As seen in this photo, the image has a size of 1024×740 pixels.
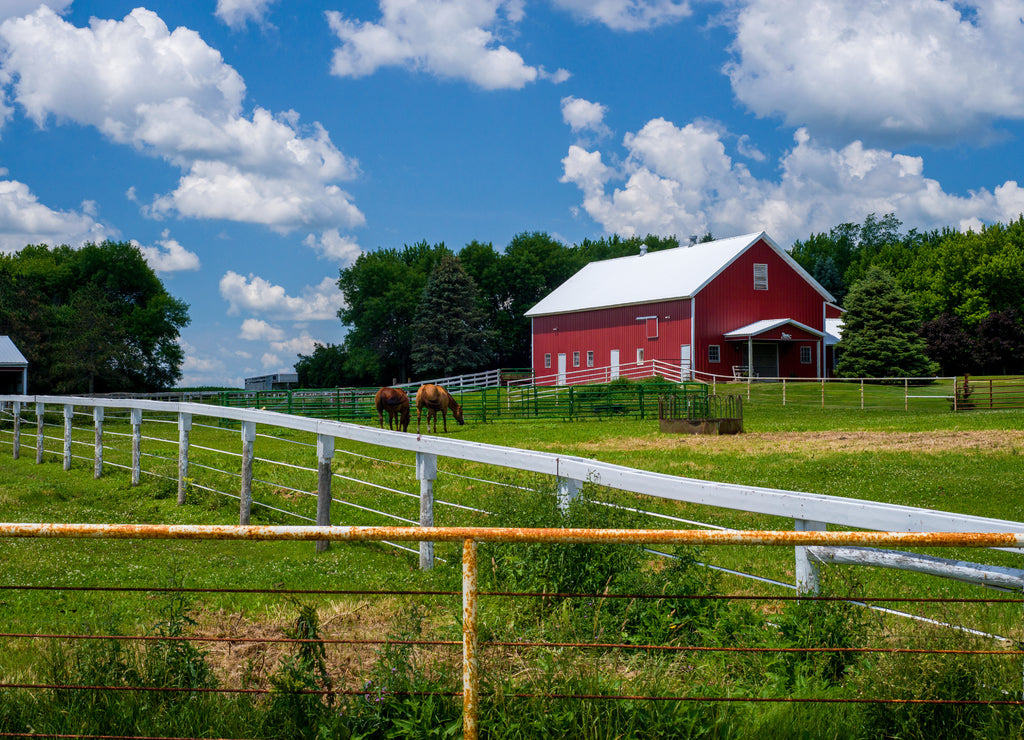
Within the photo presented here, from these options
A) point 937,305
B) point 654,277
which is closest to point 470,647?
point 654,277

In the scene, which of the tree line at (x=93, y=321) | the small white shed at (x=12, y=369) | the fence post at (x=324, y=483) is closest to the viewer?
the fence post at (x=324, y=483)

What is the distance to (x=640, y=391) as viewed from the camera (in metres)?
33.0

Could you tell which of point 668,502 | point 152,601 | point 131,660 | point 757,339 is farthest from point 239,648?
point 757,339

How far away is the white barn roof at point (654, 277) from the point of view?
49031mm

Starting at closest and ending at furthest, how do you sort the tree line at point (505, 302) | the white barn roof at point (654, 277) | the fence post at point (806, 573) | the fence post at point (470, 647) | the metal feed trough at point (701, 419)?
1. the fence post at point (470, 647)
2. the fence post at point (806, 573)
3. the metal feed trough at point (701, 419)
4. the white barn roof at point (654, 277)
5. the tree line at point (505, 302)

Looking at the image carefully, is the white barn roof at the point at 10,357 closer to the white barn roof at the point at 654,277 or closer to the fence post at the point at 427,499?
the white barn roof at the point at 654,277

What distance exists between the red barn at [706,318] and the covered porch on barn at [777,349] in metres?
0.06

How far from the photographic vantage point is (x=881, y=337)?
47531 mm

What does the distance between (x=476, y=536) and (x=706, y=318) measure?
150ft

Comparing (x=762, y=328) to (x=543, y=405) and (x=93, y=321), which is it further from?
(x=93, y=321)

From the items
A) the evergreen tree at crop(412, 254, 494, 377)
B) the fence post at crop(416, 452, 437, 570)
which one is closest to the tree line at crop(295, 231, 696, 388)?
the evergreen tree at crop(412, 254, 494, 377)

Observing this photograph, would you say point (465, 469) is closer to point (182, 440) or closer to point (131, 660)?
point (182, 440)

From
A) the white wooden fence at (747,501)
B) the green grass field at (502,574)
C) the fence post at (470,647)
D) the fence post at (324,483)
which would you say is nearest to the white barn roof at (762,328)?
the green grass field at (502,574)

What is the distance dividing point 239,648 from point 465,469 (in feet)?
33.7
